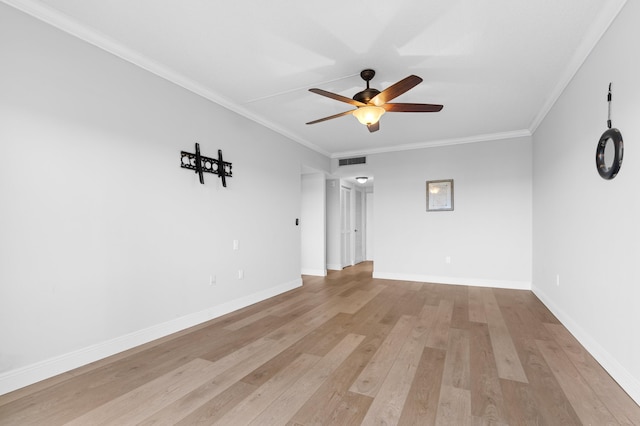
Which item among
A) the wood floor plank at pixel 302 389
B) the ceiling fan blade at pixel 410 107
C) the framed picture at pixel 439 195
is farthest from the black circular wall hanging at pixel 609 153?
the framed picture at pixel 439 195

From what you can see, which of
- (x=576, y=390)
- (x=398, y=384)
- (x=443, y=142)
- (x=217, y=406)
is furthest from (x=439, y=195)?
(x=217, y=406)

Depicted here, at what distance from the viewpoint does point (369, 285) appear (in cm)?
545

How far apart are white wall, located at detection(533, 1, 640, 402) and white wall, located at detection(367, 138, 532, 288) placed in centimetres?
124

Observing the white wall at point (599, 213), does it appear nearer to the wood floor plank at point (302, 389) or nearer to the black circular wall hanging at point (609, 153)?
the black circular wall hanging at point (609, 153)

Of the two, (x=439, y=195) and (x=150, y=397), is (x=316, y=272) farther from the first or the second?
(x=150, y=397)

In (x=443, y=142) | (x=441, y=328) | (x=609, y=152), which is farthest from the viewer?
(x=443, y=142)

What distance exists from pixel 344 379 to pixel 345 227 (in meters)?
5.44

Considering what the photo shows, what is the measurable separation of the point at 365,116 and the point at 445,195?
333 centimetres

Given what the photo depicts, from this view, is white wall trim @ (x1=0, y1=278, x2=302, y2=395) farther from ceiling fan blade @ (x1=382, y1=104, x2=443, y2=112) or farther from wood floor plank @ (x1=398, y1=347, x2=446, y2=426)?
ceiling fan blade @ (x1=382, y1=104, x2=443, y2=112)

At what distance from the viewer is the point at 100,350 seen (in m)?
2.52

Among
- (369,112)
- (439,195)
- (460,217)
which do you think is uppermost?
(369,112)

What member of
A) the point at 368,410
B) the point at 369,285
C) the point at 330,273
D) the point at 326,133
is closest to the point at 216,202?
the point at 326,133

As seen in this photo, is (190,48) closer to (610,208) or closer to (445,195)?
(610,208)

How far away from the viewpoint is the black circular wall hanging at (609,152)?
2168 mm
